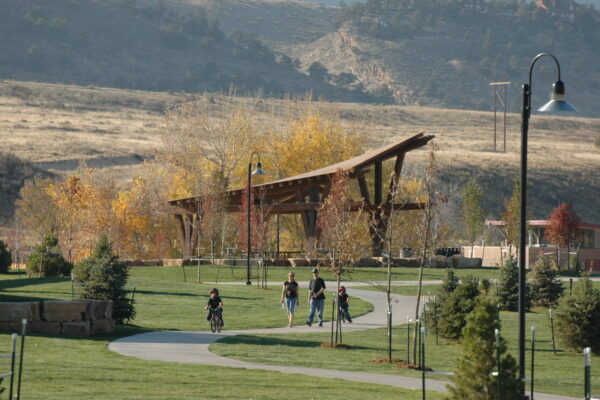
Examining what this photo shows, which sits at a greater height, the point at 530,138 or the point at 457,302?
the point at 530,138

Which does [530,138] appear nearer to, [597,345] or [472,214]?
[472,214]

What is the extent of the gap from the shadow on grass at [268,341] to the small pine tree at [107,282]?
10.8ft

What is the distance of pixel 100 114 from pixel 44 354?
437 ft

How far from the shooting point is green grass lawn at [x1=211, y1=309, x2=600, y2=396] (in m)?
20.4

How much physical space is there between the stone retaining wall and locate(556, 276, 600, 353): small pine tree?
36.6 feet

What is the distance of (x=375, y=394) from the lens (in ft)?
54.9

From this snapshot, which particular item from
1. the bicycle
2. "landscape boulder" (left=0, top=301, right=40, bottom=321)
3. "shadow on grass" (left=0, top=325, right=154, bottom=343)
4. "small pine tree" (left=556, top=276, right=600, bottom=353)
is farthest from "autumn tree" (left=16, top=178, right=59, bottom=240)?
"small pine tree" (left=556, top=276, right=600, bottom=353)

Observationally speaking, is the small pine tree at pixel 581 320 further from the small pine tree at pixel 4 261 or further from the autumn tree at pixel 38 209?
the autumn tree at pixel 38 209

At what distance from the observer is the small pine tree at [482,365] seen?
12.7m

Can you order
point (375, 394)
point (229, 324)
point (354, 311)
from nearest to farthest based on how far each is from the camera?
point (375, 394) < point (229, 324) < point (354, 311)

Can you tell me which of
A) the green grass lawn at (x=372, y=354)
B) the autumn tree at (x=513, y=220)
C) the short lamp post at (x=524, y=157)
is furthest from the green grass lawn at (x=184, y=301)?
the autumn tree at (x=513, y=220)

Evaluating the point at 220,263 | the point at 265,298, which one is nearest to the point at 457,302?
the point at 265,298

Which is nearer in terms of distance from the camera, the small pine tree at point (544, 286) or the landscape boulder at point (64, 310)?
the landscape boulder at point (64, 310)

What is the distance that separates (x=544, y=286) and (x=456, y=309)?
38.8ft
